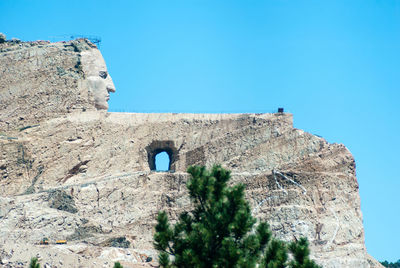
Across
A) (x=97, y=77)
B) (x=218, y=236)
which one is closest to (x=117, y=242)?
(x=97, y=77)

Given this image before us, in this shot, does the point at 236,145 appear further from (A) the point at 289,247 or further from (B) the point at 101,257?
(A) the point at 289,247

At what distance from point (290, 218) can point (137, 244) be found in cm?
847

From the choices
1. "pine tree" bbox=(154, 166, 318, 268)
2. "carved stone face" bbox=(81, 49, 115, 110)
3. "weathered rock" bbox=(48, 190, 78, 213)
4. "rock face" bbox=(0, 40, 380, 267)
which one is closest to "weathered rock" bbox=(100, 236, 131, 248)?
"rock face" bbox=(0, 40, 380, 267)

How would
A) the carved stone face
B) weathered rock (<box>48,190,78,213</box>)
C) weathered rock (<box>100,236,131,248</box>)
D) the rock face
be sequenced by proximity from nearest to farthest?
the rock face → weathered rock (<box>100,236,131,248</box>) → weathered rock (<box>48,190,78,213</box>) → the carved stone face

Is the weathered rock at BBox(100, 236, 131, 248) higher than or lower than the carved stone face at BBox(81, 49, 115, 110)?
lower


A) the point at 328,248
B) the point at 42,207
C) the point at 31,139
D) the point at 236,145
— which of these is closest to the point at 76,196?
the point at 42,207

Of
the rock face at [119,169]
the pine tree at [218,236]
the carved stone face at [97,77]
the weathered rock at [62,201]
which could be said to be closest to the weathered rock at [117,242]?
the rock face at [119,169]

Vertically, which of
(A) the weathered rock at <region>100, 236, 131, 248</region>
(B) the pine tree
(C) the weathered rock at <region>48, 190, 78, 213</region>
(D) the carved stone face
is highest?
(D) the carved stone face

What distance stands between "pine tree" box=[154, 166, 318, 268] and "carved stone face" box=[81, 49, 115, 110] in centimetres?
2739

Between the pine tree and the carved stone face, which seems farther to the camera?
the carved stone face

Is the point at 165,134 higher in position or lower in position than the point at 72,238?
higher

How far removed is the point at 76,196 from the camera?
5244cm

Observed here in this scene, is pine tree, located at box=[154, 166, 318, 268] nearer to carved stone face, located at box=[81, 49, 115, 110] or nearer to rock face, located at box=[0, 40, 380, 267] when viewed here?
rock face, located at box=[0, 40, 380, 267]

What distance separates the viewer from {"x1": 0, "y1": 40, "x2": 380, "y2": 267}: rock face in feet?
163
